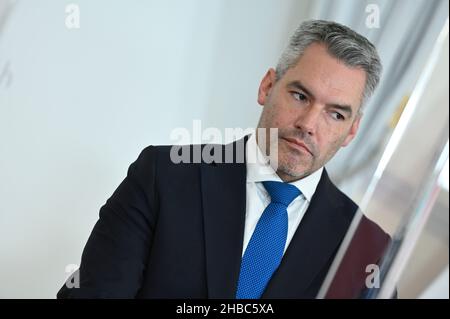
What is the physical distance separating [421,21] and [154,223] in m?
0.61

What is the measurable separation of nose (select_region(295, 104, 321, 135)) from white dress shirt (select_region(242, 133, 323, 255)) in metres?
0.06

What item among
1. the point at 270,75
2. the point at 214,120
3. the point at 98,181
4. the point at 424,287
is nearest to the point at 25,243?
the point at 98,181

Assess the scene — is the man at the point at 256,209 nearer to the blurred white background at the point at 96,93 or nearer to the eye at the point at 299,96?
the eye at the point at 299,96

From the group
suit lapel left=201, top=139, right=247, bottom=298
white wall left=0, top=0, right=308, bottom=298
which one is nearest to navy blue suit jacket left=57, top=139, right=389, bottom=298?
suit lapel left=201, top=139, right=247, bottom=298

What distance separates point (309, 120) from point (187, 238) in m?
0.19

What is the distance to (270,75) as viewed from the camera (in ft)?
2.52

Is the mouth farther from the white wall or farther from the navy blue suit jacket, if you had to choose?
the white wall

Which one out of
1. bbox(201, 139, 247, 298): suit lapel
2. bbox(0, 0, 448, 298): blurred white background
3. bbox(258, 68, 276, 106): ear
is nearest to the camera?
bbox(201, 139, 247, 298): suit lapel

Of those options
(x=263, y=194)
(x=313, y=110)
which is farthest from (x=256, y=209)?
(x=313, y=110)

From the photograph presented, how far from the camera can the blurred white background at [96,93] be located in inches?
38.0

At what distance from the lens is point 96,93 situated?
98cm

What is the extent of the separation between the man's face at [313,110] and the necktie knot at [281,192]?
2 cm

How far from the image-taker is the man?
2.09ft
